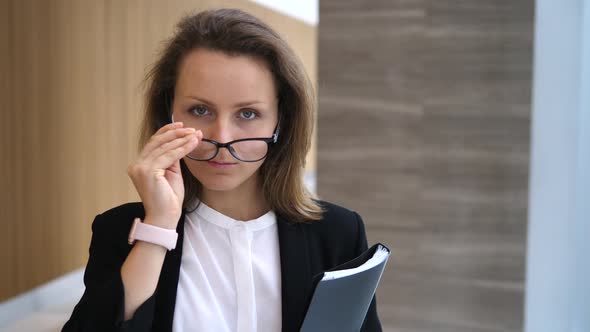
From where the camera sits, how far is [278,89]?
1.63m

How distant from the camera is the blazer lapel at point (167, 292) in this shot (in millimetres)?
1490

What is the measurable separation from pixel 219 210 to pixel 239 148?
0.21 metres

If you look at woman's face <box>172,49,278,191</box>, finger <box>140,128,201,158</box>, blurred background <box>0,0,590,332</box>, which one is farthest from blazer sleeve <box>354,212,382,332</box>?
blurred background <box>0,0,590,332</box>

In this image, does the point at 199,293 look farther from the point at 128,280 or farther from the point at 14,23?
the point at 14,23

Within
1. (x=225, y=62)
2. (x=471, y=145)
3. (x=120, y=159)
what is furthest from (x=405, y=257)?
(x=225, y=62)

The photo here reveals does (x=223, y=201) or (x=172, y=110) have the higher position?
(x=172, y=110)

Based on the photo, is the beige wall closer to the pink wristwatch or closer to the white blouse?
the white blouse

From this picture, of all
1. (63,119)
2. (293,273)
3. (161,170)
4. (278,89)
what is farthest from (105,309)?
(63,119)

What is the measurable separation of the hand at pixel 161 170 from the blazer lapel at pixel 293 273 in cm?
32

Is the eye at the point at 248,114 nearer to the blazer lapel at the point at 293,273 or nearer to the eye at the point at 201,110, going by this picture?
the eye at the point at 201,110

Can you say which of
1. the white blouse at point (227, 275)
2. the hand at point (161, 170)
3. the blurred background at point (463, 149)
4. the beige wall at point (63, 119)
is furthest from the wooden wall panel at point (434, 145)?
the hand at point (161, 170)

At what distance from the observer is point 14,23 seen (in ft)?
6.00

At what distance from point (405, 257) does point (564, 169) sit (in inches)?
34.8

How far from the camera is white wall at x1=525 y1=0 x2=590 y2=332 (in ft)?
9.90
